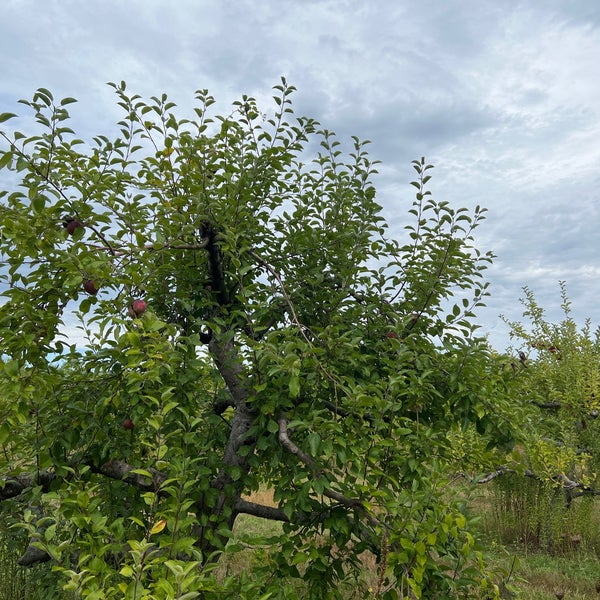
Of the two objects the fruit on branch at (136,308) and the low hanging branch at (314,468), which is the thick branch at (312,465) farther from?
the fruit on branch at (136,308)

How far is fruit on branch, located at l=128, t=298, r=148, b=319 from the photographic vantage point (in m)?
2.97

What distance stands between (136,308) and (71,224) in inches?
24.7

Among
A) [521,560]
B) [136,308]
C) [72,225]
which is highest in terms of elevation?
[72,225]

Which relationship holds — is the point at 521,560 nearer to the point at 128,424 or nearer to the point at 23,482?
the point at 128,424

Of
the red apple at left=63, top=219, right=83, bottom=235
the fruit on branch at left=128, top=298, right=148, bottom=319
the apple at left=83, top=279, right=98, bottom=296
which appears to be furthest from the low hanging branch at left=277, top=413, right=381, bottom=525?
the red apple at left=63, top=219, right=83, bottom=235

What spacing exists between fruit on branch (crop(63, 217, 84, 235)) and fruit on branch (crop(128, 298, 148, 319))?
0.53 m

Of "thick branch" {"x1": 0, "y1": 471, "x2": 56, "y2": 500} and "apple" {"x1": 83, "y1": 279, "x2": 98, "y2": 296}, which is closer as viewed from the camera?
"apple" {"x1": 83, "y1": 279, "x2": 98, "y2": 296}

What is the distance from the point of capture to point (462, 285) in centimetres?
376

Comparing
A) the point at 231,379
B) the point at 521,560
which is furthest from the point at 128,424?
the point at 521,560

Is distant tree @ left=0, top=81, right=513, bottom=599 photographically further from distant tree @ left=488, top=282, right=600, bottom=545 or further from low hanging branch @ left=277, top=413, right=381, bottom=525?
distant tree @ left=488, top=282, right=600, bottom=545

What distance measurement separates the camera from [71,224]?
3059mm

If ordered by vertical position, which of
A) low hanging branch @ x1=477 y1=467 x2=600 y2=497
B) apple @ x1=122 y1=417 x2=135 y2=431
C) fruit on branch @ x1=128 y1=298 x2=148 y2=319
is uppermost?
fruit on branch @ x1=128 y1=298 x2=148 y2=319

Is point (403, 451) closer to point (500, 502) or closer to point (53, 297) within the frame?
point (53, 297)

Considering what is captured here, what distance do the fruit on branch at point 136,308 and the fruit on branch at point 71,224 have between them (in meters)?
0.53
